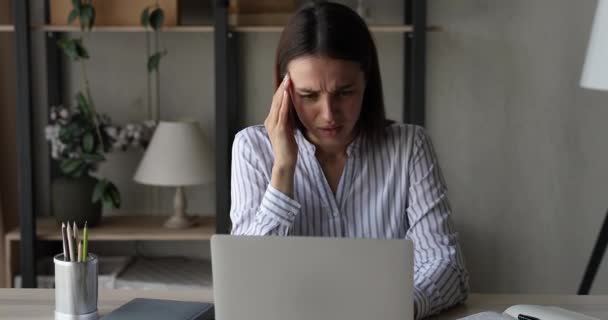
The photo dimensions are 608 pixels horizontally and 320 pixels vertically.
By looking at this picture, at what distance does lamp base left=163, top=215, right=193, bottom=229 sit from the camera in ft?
9.46

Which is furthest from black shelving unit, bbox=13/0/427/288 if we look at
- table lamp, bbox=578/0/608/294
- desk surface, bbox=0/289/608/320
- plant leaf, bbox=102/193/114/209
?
desk surface, bbox=0/289/608/320

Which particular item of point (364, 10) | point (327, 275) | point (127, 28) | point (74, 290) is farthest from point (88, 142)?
point (327, 275)

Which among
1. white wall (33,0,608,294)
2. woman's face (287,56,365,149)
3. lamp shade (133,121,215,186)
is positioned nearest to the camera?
woman's face (287,56,365,149)

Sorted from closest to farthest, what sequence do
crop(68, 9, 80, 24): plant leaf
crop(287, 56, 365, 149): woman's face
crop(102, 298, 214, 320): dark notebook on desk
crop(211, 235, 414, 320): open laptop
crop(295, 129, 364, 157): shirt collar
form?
crop(211, 235, 414, 320): open laptop, crop(102, 298, 214, 320): dark notebook on desk, crop(287, 56, 365, 149): woman's face, crop(295, 129, 364, 157): shirt collar, crop(68, 9, 80, 24): plant leaf

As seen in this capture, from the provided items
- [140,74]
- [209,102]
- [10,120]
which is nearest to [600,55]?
[209,102]

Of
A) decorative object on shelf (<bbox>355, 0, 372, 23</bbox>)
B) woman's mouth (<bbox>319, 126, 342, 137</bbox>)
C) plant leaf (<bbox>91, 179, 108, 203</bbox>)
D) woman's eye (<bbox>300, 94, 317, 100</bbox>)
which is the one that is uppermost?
decorative object on shelf (<bbox>355, 0, 372, 23</bbox>)

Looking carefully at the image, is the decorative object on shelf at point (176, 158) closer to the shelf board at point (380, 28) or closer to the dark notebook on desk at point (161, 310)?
the shelf board at point (380, 28)

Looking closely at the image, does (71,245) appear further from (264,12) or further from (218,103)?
(264,12)

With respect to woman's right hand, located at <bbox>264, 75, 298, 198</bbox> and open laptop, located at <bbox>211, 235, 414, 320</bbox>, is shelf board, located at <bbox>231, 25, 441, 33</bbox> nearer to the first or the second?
woman's right hand, located at <bbox>264, 75, 298, 198</bbox>

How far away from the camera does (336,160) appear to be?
1.81 m

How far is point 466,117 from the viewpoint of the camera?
3.12 m

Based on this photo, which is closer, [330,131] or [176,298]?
[176,298]

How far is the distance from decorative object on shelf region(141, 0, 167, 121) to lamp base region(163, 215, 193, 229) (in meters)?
0.45

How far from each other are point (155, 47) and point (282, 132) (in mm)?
1524
